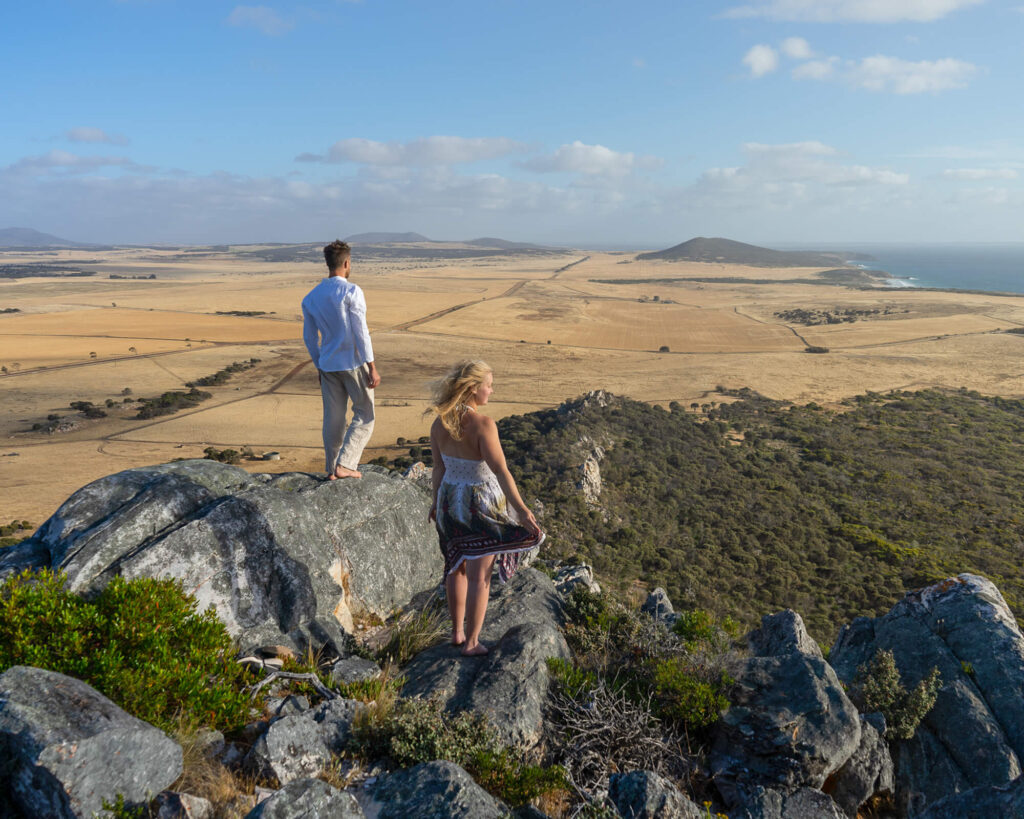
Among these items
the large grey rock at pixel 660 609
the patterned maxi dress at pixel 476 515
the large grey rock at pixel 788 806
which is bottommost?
the large grey rock at pixel 660 609

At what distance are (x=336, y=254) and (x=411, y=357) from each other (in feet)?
142

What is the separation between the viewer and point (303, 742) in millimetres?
4211

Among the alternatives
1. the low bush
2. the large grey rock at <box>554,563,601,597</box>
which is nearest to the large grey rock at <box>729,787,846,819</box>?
the large grey rock at <box>554,563,601,597</box>

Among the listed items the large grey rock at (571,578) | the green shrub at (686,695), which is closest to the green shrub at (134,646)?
the green shrub at (686,695)

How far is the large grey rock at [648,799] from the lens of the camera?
3.87m

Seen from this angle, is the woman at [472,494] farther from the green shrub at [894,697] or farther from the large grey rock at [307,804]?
the green shrub at [894,697]

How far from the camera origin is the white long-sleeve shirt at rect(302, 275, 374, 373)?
6.82m

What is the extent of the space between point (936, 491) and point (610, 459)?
1289 cm

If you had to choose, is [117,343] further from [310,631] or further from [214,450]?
[310,631]

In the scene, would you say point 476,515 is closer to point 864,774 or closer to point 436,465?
point 436,465

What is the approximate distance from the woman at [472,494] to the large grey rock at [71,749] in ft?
8.27

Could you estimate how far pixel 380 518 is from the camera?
7.65m

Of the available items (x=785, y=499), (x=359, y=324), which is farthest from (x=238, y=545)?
(x=785, y=499)

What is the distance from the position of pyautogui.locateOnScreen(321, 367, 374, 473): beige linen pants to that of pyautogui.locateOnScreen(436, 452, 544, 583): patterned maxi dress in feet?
7.90
